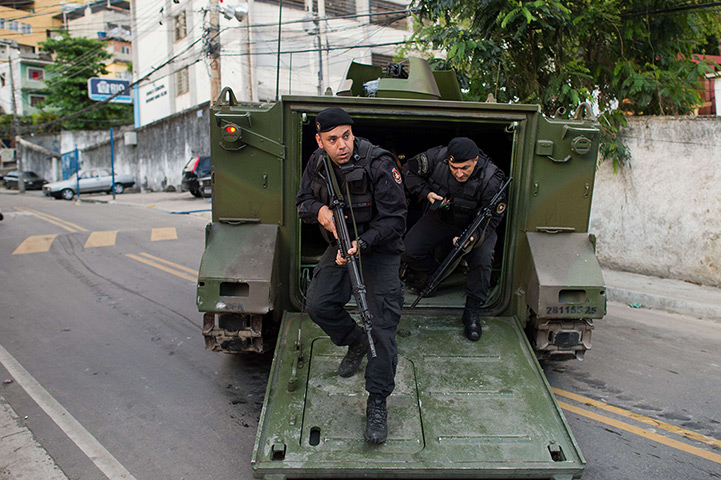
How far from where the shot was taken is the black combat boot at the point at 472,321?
4.36 meters

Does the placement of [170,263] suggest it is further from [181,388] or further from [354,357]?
[354,357]

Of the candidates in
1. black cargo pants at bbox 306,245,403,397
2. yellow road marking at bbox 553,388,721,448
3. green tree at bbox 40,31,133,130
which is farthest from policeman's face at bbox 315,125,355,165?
green tree at bbox 40,31,133,130

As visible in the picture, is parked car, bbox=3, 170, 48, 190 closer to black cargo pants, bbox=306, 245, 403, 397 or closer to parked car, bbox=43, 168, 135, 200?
parked car, bbox=43, 168, 135, 200

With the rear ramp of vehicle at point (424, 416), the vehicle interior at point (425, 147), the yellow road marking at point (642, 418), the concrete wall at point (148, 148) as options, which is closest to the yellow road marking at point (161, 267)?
the vehicle interior at point (425, 147)

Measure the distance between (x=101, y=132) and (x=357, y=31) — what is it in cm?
2097

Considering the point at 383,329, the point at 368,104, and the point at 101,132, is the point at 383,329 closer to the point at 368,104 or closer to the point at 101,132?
the point at 368,104

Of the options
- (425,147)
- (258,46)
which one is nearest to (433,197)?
(425,147)

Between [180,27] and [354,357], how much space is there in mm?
26897

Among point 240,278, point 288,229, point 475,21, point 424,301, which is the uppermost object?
point 475,21

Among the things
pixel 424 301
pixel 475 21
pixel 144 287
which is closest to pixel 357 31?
pixel 475 21

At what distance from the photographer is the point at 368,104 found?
4305 millimetres

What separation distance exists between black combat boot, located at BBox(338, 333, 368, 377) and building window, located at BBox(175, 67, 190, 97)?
25849 millimetres

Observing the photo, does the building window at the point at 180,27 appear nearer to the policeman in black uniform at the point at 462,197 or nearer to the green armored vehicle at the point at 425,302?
the green armored vehicle at the point at 425,302

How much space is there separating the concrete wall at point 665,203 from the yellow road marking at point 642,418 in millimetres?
4701
